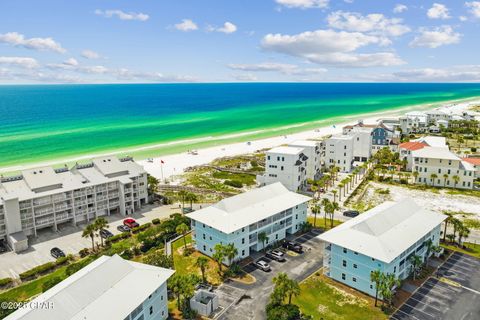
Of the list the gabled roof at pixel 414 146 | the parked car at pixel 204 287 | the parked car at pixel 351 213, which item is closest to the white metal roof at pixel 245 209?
the parked car at pixel 204 287

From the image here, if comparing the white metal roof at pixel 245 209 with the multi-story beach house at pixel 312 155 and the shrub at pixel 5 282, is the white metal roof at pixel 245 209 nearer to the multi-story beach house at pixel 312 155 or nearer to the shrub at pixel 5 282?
the shrub at pixel 5 282

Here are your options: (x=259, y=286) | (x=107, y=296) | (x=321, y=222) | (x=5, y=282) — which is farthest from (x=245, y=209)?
(x=5, y=282)

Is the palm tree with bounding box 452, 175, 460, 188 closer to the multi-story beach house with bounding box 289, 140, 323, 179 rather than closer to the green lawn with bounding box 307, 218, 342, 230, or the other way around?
the multi-story beach house with bounding box 289, 140, 323, 179

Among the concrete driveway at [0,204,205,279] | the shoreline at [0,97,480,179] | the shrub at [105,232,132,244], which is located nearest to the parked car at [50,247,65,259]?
the concrete driveway at [0,204,205,279]

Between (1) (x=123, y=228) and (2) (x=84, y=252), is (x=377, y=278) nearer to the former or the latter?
(2) (x=84, y=252)

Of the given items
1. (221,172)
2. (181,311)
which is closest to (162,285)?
(181,311)

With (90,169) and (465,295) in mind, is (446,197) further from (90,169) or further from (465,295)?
(90,169)

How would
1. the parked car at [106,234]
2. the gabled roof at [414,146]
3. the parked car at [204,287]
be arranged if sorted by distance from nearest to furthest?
1. the parked car at [204,287]
2. the parked car at [106,234]
3. the gabled roof at [414,146]
